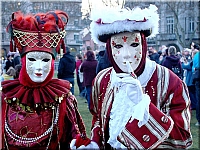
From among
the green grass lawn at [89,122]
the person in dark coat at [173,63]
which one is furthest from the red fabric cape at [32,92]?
the person in dark coat at [173,63]

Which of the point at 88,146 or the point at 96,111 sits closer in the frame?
the point at 88,146

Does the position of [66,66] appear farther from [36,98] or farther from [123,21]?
[123,21]

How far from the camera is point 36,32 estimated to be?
342cm

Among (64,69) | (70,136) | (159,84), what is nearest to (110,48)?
(159,84)

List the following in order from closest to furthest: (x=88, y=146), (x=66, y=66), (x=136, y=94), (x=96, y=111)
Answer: (x=136, y=94) < (x=88, y=146) < (x=96, y=111) < (x=66, y=66)

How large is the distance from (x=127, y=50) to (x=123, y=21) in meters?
0.22

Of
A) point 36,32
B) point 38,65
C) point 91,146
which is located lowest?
point 91,146

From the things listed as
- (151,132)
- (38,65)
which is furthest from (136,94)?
(38,65)

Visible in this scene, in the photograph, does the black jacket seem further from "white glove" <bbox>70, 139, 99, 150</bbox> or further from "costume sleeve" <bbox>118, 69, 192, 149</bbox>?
"costume sleeve" <bbox>118, 69, 192, 149</bbox>

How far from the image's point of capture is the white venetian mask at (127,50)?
296 centimetres

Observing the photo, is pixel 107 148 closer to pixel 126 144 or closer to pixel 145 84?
pixel 126 144

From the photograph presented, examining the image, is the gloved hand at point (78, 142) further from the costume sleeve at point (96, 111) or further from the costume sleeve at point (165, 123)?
the costume sleeve at point (165, 123)

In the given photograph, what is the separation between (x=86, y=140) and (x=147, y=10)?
1.12 m

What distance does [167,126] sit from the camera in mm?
2791
